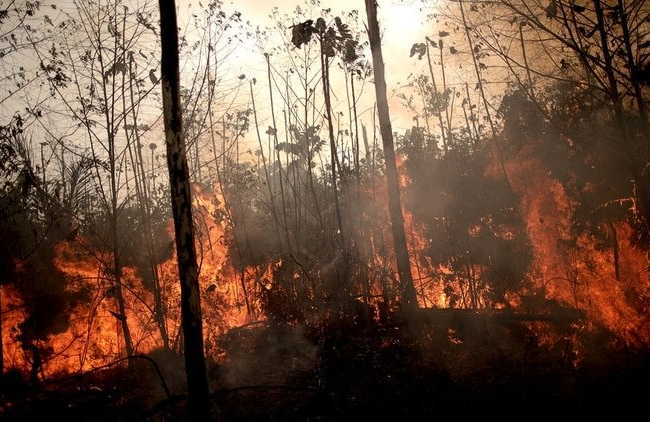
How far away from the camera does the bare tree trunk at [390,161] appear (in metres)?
9.32

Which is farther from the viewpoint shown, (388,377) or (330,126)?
(330,126)

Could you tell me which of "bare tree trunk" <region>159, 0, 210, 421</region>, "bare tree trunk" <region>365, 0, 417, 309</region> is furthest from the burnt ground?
"bare tree trunk" <region>159, 0, 210, 421</region>

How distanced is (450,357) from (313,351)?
315 cm

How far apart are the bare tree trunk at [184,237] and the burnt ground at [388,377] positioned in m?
1.16

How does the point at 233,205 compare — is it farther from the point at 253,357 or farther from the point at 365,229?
the point at 253,357

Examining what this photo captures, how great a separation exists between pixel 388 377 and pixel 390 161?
5057 millimetres

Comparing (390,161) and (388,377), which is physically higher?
(390,161)

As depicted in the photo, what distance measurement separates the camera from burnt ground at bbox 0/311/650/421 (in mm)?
6020

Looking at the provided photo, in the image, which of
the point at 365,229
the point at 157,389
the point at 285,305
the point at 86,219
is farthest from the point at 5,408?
the point at 365,229

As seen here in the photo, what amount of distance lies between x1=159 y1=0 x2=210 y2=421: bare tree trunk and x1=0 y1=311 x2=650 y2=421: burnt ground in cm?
116

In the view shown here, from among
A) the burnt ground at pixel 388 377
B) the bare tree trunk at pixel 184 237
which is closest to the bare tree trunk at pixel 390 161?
the burnt ground at pixel 388 377

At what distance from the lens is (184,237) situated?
13.5ft

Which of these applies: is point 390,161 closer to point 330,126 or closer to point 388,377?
point 330,126

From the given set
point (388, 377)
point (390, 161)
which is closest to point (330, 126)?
point (390, 161)
